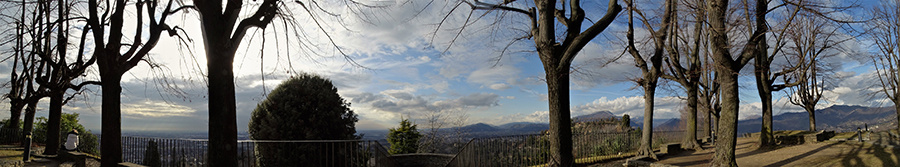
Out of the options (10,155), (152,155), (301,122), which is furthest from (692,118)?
(10,155)

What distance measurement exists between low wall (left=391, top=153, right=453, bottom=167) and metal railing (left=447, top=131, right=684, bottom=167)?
2598 millimetres

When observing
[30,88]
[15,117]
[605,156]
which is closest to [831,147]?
[605,156]

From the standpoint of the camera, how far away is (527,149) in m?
10.1

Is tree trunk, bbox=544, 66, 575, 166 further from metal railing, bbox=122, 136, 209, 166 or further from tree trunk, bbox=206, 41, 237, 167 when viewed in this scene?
metal railing, bbox=122, 136, 209, 166

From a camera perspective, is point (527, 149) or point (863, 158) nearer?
point (863, 158)

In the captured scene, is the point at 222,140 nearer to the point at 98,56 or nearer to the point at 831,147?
the point at 98,56

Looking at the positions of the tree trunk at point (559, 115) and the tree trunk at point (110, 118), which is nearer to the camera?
the tree trunk at point (559, 115)

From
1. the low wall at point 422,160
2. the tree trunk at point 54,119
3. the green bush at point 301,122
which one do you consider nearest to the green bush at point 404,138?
the low wall at point 422,160

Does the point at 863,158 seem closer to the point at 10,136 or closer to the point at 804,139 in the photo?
the point at 804,139

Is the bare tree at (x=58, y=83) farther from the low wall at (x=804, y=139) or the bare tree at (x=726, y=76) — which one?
the low wall at (x=804, y=139)

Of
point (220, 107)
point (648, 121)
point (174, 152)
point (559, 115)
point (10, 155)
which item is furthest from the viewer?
point (10, 155)

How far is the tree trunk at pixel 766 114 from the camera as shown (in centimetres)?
1415

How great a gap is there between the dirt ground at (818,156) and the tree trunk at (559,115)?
19.6 ft

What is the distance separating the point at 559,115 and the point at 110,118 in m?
9.21
